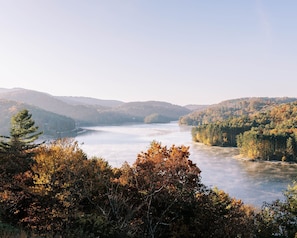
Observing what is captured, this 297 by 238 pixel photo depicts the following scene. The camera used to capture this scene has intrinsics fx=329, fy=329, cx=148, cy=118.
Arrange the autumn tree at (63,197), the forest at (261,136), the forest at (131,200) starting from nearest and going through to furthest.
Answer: the autumn tree at (63,197) → the forest at (131,200) → the forest at (261,136)

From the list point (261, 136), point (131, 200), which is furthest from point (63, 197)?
point (261, 136)

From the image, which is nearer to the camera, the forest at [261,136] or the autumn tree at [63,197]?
the autumn tree at [63,197]

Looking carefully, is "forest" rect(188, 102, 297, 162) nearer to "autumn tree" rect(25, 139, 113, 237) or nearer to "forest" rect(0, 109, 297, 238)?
"forest" rect(0, 109, 297, 238)

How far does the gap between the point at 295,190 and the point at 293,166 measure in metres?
59.8

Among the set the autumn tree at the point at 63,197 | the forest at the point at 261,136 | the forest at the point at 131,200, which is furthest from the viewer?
the forest at the point at 261,136

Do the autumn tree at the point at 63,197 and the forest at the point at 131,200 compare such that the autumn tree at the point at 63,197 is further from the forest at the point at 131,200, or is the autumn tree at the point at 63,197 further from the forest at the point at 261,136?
the forest at the point at 261,136

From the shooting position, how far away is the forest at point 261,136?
9056cm

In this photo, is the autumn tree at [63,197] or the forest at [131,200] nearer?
the autumn tree at [63,197]

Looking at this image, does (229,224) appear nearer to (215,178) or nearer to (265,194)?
(265,194)

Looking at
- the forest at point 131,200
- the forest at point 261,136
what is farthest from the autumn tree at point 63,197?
the forest at point 261,136

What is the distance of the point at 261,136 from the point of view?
309 ft

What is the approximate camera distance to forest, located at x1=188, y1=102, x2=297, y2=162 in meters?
90.6

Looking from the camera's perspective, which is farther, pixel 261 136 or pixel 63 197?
pixel 261 136

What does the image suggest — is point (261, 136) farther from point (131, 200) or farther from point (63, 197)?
point (63, 197)
